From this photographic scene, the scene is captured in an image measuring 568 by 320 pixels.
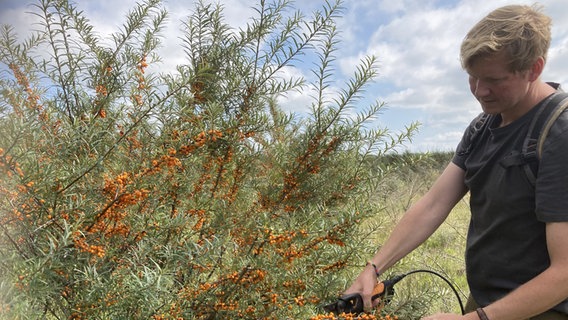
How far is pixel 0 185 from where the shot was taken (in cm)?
112

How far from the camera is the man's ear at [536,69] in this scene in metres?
1.56

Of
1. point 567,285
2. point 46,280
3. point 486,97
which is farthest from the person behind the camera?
point 486,97

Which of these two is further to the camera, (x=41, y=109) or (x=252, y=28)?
(x=252, y=28)

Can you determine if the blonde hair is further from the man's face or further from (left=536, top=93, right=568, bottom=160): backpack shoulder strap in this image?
(left=536, top=93, right=568, bottom=160): backpack shoulder strap

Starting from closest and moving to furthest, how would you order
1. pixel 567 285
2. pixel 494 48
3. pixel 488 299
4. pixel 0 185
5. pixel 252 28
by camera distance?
1. pixel 0 185
2. pixel 567 285
3. pixel 494 48
4. pixel 488 299
5. pixel 252 28

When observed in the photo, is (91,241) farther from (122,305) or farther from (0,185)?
(0,185)

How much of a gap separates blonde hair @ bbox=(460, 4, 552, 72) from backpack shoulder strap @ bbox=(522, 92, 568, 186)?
0.52 feet

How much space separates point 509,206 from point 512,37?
0.60 metres

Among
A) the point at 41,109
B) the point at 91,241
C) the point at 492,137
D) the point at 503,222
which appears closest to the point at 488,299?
the point at 503,222

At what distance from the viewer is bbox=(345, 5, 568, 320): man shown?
1.38 m

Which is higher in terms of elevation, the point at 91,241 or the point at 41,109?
the point at 41,109

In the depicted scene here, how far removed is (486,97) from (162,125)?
46.9 inches

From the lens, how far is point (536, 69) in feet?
5.16

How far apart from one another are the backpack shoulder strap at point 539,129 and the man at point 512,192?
0.09 feet
